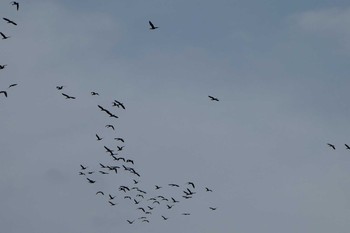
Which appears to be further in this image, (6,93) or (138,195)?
(138,195)

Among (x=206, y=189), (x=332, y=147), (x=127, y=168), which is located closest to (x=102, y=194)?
(x=127, y=168)

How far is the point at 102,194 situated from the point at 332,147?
29.1 meters

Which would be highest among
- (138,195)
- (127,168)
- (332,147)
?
(332,147)

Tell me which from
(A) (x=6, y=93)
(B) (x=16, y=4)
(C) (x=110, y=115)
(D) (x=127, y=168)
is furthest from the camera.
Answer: (D) (x=127, y=168)

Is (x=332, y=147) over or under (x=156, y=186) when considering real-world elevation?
over

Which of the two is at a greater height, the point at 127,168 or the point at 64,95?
the point at 64,95

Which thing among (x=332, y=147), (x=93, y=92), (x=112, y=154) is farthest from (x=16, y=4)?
(x=332, y=147)

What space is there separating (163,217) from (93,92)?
2050 centimetres

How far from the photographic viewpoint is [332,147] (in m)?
69.2

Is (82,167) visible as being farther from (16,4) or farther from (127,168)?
(16,4)

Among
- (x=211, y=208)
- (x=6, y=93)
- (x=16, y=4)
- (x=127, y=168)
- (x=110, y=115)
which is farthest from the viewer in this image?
(x=127, y=168)

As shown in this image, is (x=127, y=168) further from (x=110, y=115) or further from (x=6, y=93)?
(x=6, y=93)

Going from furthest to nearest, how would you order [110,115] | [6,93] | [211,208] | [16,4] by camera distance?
1. [211,208]
2. [110,115]
3. [6,93]
4. [16,4]

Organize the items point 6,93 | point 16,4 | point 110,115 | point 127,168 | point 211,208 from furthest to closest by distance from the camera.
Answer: point 127,168, point 211,208, point 110,115, point 6,93, point 16,4
